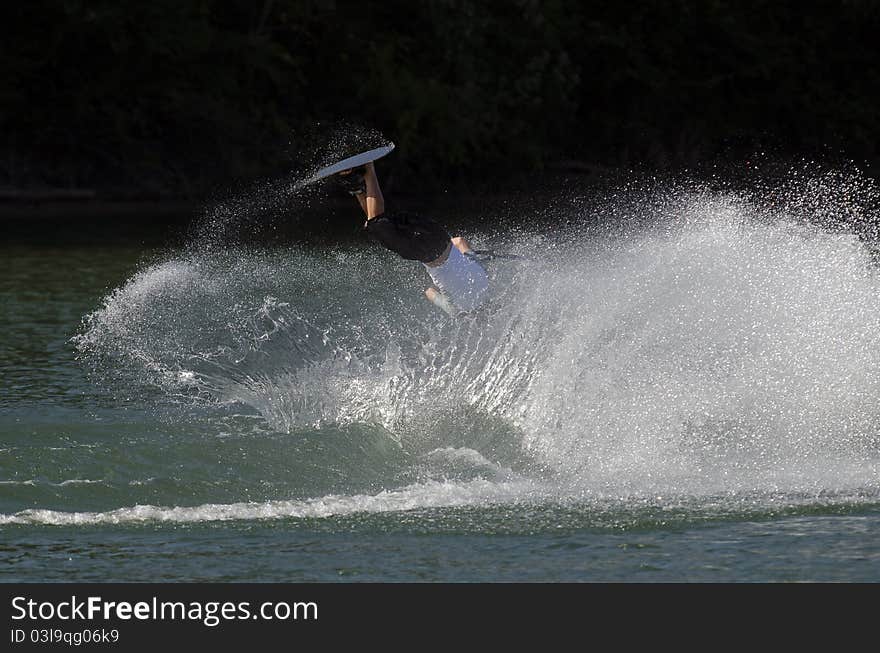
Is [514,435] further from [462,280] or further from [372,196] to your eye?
[372,196]

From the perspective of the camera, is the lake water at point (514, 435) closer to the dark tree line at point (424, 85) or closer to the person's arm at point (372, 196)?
the person's arm at point (372, 196)

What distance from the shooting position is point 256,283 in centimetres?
2095

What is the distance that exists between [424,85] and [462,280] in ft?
79.0

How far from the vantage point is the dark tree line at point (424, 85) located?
34250 mm

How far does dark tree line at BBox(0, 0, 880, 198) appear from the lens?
34.2 m

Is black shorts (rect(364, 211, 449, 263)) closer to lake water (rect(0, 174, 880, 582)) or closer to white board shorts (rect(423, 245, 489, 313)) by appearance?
white board shorts (rect(423, 245, 489, 313))

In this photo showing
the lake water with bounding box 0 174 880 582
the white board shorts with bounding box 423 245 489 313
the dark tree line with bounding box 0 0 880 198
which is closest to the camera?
the lake water with bounding box 0 174 880 582

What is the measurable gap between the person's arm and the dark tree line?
22010 mm

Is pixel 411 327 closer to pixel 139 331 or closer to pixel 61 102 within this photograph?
pixel 139 331

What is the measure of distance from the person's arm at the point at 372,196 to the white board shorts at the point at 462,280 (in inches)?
22.5

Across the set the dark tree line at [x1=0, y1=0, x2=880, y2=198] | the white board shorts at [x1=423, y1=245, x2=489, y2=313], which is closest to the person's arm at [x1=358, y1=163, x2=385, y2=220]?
the white board shorts at [x1=423, y1=245, x2=489, y2=313]

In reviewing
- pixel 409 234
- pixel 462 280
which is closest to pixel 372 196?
pixel 409 234

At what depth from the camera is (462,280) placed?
12164 millimetres

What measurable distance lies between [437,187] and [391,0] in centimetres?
461
